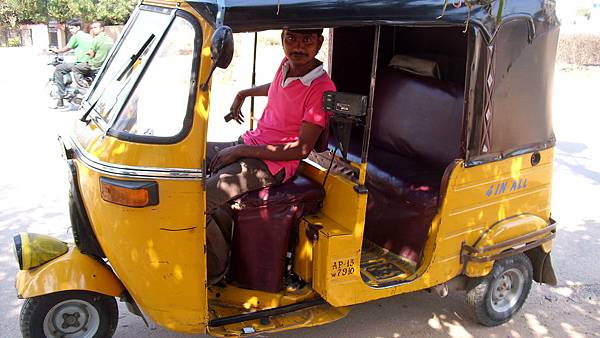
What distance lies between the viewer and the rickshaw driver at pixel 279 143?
3.22 m

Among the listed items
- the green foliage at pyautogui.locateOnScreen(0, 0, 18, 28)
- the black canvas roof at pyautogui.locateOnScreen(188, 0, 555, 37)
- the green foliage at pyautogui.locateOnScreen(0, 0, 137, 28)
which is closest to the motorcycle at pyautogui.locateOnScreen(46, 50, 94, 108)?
the black canvas roof at pyautogui.locateOnScreen(188, 0, 555, 37)

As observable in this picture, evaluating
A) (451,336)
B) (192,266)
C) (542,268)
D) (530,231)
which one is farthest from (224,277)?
(542,268)

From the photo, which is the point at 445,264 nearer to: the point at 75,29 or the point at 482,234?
the point at 482,234

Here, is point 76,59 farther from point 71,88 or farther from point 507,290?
point 507,290

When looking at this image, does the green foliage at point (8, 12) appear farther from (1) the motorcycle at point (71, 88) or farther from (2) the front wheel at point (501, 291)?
(2) the front wheel at point (501, 291)

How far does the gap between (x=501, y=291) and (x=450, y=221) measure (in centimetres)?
99

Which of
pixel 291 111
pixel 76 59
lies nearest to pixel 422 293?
pixel 291 111

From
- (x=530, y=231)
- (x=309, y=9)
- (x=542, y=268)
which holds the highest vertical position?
(x=309, y=9)

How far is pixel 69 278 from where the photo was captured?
2.95 meters

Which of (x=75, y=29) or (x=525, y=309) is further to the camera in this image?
(x=75, y=29)

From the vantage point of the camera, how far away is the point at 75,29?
13.7 m

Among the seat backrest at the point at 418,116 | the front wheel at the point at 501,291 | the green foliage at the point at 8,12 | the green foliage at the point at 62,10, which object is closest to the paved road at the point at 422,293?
the front wheel at the point at 501,291

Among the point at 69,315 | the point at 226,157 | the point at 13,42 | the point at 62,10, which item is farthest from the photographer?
the point at 62,10

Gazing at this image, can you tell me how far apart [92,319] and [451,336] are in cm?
239
